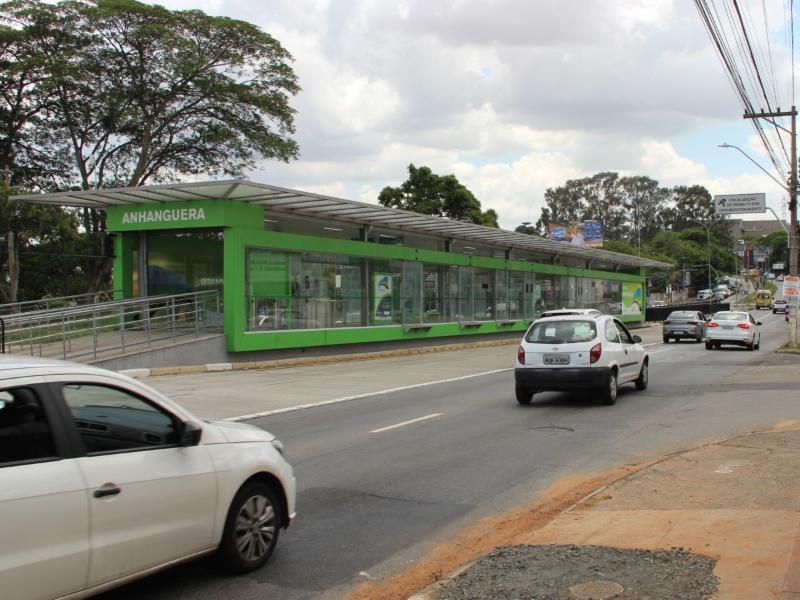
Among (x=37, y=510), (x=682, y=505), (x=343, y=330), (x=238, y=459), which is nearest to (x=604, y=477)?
(x=682, y=505)

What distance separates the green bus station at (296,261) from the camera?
21.6 m

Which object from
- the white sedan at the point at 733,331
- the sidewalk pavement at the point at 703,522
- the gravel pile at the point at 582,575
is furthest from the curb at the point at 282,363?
the gravel pile at the point at 582,575

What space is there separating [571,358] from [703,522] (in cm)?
744

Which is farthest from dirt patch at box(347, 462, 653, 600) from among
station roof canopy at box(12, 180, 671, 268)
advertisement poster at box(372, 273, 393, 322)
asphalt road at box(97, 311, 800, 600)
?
advertisement poster at box(372, 273, 393, 322)

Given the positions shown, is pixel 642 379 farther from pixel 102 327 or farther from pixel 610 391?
pixel 102 327

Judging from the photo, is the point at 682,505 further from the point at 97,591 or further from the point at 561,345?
the point at 561,345

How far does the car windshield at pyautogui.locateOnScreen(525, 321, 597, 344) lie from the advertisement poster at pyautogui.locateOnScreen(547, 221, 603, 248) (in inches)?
3134

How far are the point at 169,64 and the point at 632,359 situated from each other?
28445 mm

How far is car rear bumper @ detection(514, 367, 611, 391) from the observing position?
1309 cm

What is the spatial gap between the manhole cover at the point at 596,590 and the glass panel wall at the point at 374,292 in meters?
18.3

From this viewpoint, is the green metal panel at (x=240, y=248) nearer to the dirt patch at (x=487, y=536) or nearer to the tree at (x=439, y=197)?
the dirt patch at (x=487, y=536)

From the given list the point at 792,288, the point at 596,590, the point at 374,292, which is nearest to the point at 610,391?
the point at 596,590

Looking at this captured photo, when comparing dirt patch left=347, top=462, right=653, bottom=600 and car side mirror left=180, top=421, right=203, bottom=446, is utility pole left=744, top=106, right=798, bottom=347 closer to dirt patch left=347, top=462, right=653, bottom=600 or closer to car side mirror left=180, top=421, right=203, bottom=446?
dirt patch left=347, top=462, right=653, bottom=600

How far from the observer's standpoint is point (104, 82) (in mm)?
34938
